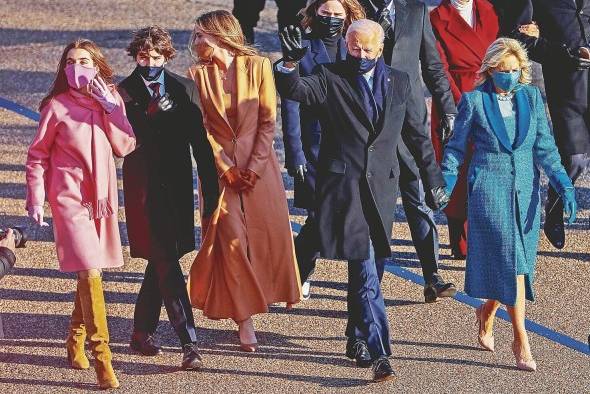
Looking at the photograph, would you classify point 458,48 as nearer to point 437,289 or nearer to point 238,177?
point 437,289

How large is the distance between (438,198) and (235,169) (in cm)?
106

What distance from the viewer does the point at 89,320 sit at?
28.1ft

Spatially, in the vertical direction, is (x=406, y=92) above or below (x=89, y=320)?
above

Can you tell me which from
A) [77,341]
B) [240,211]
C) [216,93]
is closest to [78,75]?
[216,93]

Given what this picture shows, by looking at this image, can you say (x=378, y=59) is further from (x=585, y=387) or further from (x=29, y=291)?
(x=29, y=291)

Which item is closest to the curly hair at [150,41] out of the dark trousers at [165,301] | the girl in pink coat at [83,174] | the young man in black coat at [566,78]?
the girl in pink coat at [83,174]

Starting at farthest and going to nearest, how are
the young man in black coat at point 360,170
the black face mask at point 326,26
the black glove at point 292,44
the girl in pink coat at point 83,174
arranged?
1. the black face mask at point 326,26
2. the young man in black coat at point 360,170
3. the girl in pink coat at point 83,174
4. the black glove at point 292,44

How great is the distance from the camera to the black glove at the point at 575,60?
10984 millimetres

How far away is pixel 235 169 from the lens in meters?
9.18

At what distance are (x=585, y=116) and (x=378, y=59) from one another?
283 cm

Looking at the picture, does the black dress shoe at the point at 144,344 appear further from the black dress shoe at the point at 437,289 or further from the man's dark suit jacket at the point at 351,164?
the black dress shoe at the point at 437,289

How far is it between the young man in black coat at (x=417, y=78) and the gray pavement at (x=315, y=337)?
7.6 inches

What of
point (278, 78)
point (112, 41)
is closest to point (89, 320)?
point (278, 78)

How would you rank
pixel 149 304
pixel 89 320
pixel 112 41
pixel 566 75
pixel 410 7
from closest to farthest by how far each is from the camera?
pixel 89 320, pixel 149 304, pixel 410 7, pixel 566 75, pixel 112 41
